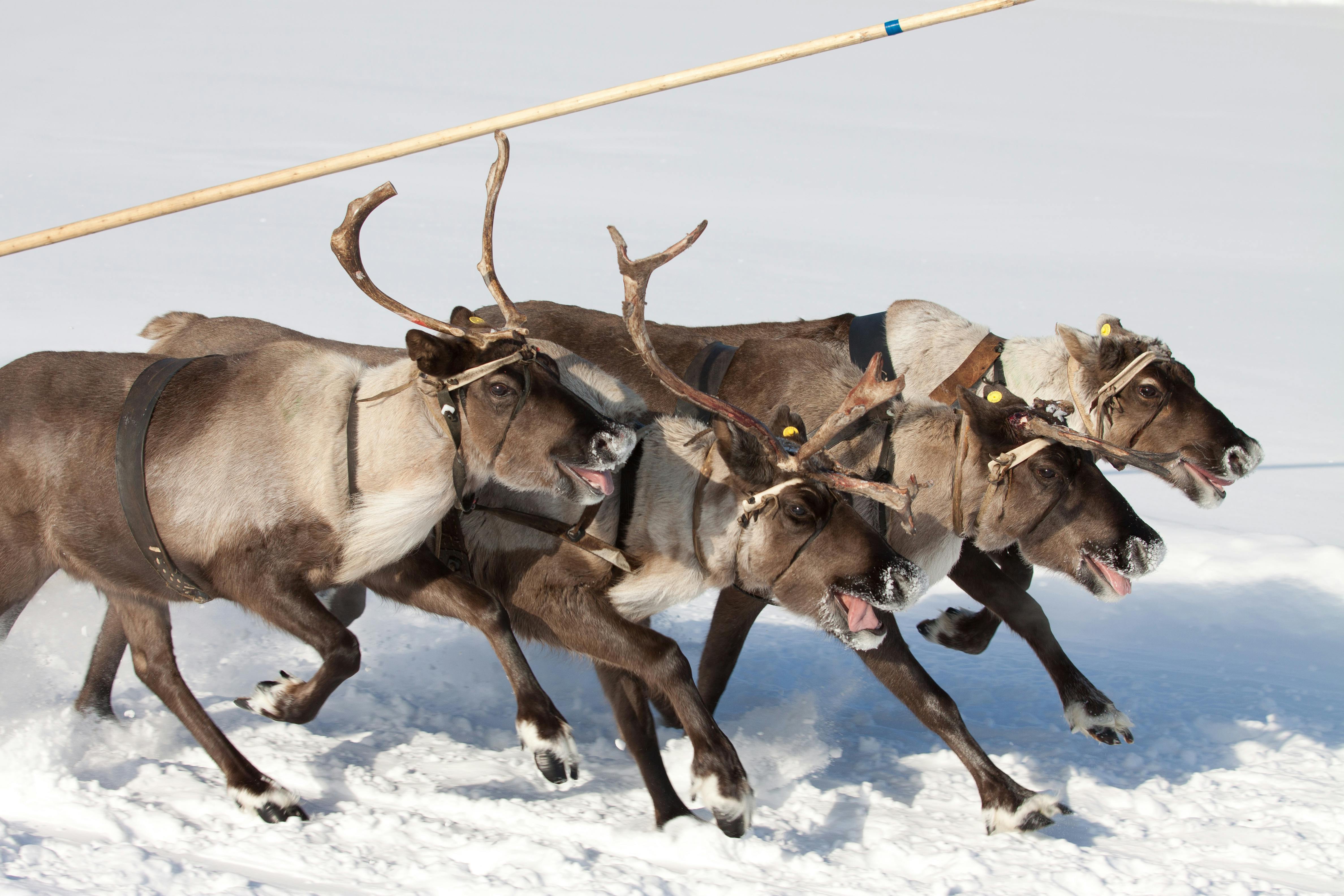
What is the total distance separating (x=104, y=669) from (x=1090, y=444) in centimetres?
403

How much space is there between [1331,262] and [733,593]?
48.5ft

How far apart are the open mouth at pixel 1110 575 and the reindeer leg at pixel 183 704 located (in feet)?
9.55

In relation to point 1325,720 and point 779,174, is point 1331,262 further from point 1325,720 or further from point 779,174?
point 1325,720

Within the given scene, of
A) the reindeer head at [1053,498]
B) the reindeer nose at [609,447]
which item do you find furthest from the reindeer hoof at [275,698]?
the reindeer head at [1053,498]

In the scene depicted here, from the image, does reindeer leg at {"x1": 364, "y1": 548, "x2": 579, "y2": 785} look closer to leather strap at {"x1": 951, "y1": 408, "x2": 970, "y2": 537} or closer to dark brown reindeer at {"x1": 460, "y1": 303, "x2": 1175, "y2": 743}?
dark brown reindeer at {"x1": 460, "y1": 303, "x2": 1175, "y2": 743}

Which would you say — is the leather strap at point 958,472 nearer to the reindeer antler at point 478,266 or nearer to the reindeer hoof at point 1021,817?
the reindeer hoof at point 1021,817

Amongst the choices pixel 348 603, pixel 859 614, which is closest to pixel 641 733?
pixel 859 614

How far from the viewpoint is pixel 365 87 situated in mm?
22797

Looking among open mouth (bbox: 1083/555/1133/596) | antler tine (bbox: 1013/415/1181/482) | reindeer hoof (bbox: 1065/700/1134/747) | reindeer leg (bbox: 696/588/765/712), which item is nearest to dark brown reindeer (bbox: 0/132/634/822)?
reindeer leg (bbox: 696/588/765/712)

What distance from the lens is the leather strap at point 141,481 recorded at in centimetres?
434

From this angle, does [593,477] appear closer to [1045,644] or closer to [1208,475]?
[1045,644]

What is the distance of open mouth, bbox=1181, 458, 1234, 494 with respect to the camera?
17.4ft

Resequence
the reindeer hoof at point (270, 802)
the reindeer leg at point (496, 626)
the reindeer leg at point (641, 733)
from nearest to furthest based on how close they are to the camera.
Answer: the reindeer hoof at point (270, 802) < the reindeer leg at point (496, 626) < the reindeer leg at point (641, 733)

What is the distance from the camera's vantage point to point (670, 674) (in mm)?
4398
